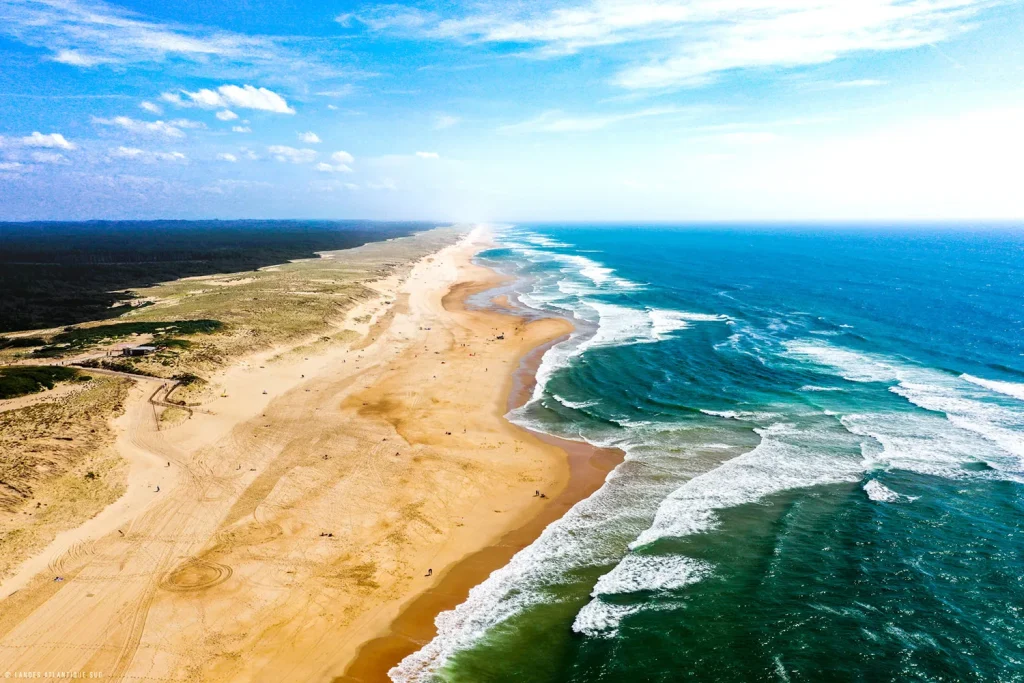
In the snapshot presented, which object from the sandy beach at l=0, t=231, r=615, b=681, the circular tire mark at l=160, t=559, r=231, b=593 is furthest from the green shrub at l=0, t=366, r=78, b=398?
the circular tire mark at l=160, t=559, r=231, b=593

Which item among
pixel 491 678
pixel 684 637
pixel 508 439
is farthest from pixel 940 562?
pixel 508 439

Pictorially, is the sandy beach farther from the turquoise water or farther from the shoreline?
the turquoise water

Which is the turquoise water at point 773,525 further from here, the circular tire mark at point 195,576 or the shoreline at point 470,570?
the circular tire mark at point 195,576

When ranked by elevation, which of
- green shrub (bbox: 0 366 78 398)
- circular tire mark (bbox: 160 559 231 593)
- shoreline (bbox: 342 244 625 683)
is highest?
green shrub (bbox: 0 366 78 398)

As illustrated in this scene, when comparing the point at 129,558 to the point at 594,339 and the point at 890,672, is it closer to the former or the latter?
the point at 890,672

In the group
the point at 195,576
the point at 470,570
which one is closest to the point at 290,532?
the point at 195,576

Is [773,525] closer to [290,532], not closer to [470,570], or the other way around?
[470,570]

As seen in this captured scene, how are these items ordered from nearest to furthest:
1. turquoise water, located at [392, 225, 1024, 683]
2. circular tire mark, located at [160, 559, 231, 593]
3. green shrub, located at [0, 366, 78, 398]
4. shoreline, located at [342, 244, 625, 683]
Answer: shoreline, located at [342, 244, 625, 683] < turquoise water, located at [392, 225, 1024, 683] < circular tire mark, located at [160, 559, 231, 593] < green shrub, located at [0, 366, 78, 398]
